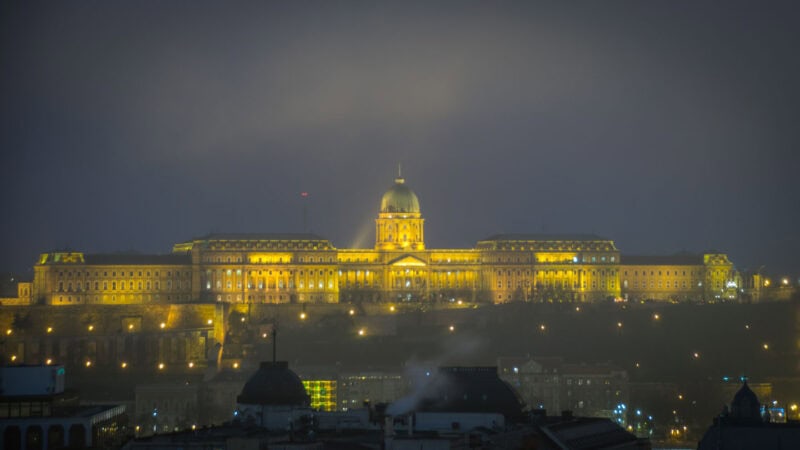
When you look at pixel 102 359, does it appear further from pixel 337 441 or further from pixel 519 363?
pixel 337 441

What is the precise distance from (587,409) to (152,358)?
49236mm

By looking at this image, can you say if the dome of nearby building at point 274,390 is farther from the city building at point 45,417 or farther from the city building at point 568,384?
the city building at point 568,384

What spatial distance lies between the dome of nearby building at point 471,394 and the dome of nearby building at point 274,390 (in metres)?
6.21

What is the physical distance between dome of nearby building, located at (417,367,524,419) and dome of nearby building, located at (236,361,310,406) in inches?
245

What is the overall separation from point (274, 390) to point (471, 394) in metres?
11.2

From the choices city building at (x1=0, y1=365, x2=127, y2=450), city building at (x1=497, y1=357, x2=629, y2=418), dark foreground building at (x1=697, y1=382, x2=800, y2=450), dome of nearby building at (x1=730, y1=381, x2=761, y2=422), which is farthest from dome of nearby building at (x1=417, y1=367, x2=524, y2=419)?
city building at (x1=497, y1=357, x2=629, y2=418)

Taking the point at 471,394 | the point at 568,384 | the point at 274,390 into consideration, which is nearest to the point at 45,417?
the point at 274,390

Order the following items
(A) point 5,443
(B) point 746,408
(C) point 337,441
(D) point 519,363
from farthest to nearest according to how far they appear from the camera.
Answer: (D) point 519,363 → (B) point 746,408 → (A) point 5,443 → (C) point 337,441

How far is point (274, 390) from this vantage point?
93000 mm

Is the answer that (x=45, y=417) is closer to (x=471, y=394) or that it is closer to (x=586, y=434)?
(x=471, y=394)

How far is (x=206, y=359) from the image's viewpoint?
611 feet

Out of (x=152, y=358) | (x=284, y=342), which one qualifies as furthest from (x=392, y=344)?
(x=152, y=358)

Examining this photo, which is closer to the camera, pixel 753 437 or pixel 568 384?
pixel 753 437

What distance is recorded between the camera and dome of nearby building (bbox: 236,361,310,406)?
92.6m
